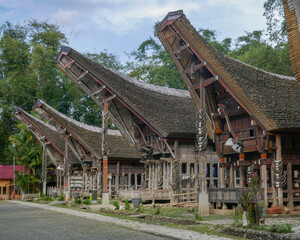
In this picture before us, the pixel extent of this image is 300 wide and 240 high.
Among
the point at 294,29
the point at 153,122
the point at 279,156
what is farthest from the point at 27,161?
the point at 294,29

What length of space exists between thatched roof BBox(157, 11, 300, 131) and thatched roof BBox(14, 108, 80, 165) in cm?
2137

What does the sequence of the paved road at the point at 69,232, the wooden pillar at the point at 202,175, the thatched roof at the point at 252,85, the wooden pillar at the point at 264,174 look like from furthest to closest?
the wooden pillar at the point at 264,174 < the wooden pillar at the point at 202,175 < the thatched roof at the point at 252,85 < the paved road at the point at 69,232

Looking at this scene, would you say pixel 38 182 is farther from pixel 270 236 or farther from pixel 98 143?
pixel 270 236

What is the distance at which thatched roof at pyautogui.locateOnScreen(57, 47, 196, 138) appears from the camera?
81.3 ft

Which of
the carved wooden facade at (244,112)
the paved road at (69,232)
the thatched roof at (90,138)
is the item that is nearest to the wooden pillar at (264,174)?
the carved wooden facade at (244,112)

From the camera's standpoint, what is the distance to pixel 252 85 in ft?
61.7

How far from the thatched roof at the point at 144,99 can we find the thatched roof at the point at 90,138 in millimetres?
7423

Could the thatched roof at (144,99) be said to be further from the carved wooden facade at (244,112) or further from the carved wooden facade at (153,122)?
the carved wooden facade at (244,112)

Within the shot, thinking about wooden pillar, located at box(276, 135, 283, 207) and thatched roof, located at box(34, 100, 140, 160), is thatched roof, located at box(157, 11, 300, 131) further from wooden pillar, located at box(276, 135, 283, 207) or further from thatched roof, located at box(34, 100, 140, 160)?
thatched roof, located at box(34, 100, 140, 160)

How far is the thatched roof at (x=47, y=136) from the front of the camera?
39156mm

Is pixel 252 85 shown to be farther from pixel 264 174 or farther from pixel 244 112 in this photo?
pixel 264 174

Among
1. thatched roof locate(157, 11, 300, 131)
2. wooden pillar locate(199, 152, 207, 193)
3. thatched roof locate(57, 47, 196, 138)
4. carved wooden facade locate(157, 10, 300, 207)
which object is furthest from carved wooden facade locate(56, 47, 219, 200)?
wooden pillar locate(199, 152, 207, 193)

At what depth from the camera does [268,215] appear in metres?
16.6

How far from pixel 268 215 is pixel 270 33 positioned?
28.7m
